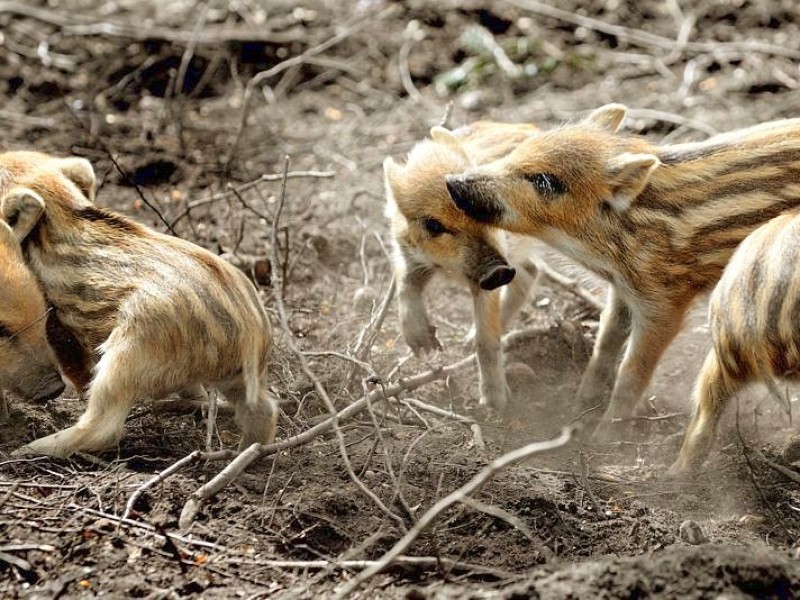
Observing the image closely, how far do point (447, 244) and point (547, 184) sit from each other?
0.64m

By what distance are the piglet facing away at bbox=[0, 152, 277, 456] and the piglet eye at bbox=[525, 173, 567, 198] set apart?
1.51m

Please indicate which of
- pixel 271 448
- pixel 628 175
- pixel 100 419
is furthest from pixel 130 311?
pixel 628 175

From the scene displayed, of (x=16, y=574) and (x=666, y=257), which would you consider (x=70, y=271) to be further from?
(x=666, y=257)

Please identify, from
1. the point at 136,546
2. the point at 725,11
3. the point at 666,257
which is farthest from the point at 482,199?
the point at 725,11

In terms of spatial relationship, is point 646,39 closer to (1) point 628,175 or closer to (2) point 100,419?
(1) point 628,175

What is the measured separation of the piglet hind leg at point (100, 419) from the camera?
4488 millimetres

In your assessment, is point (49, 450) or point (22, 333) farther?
point (22, 333)

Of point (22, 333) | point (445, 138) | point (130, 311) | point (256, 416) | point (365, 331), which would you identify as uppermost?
point (445, 138)

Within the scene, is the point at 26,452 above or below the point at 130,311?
below

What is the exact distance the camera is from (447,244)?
18.8 feet

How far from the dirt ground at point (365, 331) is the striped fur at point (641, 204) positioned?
0.53m

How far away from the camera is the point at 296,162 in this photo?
8156mm

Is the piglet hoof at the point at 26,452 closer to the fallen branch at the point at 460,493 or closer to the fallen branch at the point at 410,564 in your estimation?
the fallen branch at the point at 410,564

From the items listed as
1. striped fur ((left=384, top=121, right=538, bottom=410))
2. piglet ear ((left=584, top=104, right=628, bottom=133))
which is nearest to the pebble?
striped fur ((left=384, top=121, right=538, bottom=410))
